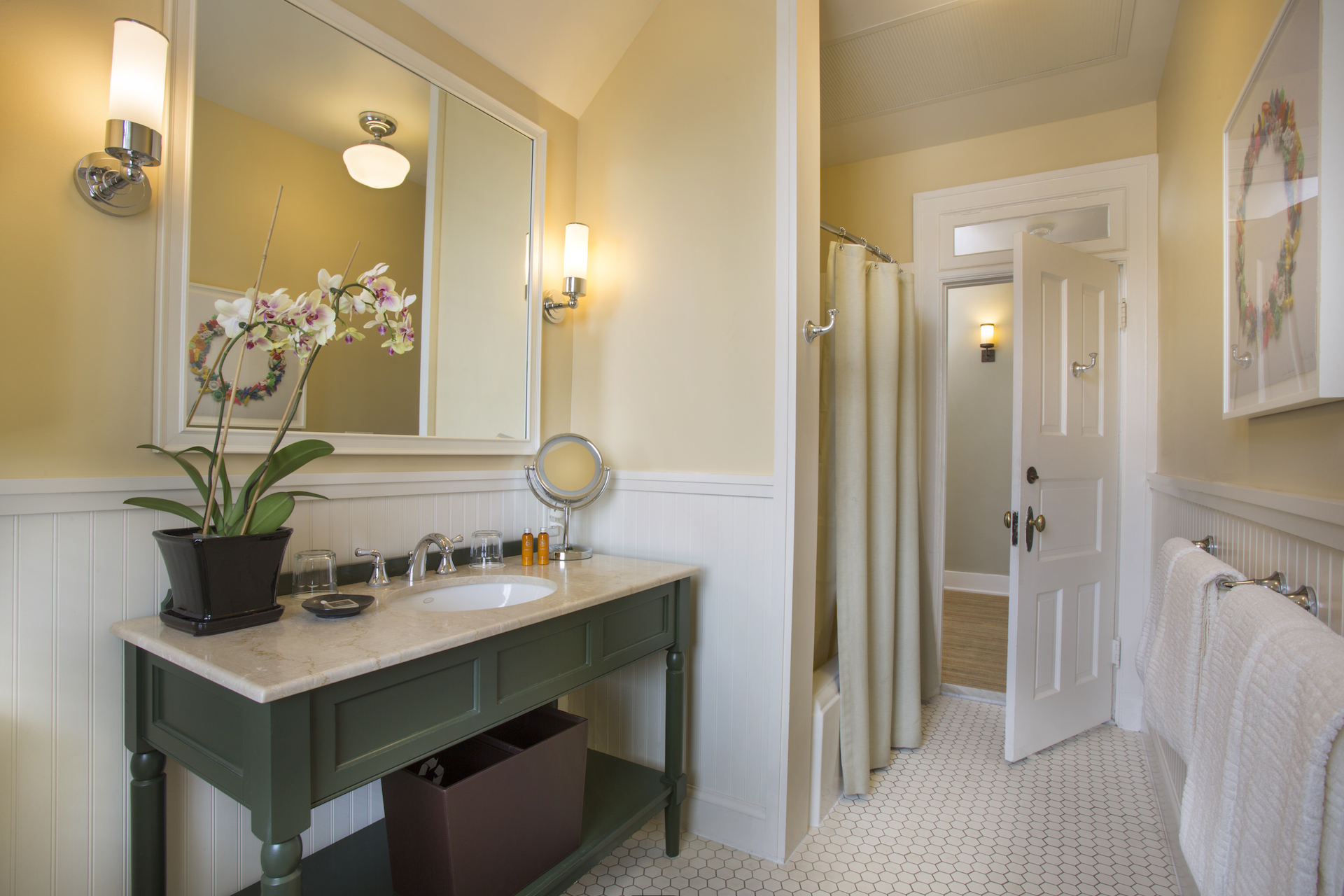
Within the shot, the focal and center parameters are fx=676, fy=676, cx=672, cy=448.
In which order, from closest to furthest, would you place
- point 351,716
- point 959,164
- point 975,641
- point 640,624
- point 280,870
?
point 280,870, point 351,716, point 640,624, point 959,164, point 975,641

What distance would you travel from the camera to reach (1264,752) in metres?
0.72

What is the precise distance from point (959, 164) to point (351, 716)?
3.06 metres

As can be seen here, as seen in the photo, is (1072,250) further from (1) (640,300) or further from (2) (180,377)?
(2) (180,377)

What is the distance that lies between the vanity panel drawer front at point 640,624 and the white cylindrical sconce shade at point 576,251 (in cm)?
101

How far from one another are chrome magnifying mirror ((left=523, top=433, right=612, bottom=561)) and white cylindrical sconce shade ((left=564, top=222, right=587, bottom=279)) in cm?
51

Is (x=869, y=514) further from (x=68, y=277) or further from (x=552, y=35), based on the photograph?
(x=68, y=277)

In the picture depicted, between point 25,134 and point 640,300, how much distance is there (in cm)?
139

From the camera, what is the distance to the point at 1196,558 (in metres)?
1.27

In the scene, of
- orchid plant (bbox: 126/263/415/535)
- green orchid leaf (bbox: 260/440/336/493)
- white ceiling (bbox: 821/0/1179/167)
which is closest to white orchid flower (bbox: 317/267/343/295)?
orchid plant (bbox: 126/263/415/535)

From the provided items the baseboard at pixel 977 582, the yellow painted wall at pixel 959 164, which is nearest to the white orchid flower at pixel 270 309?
the yellow painted wall at pixel 959 164

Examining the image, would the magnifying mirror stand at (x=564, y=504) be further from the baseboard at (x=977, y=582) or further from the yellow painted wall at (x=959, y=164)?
the baseboard at (x=977, y=582)

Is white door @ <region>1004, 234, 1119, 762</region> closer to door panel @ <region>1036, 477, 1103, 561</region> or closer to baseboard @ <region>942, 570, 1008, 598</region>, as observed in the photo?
door panel @ <region>1036, 477, 1103, 561</region>

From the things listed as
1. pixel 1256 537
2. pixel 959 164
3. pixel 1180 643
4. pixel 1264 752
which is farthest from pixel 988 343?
pixel 1264 752

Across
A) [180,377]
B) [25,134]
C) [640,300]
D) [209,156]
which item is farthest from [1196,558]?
[25,134]
